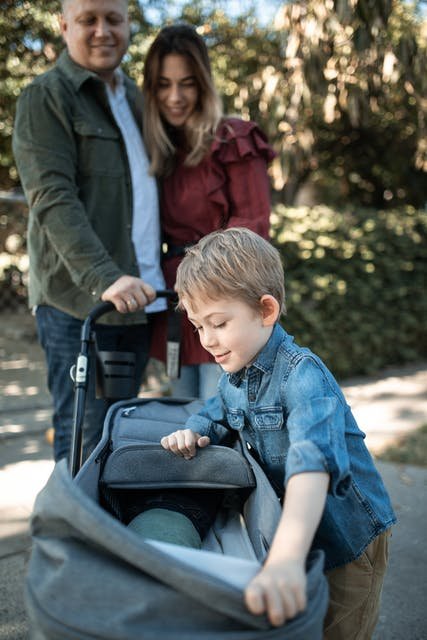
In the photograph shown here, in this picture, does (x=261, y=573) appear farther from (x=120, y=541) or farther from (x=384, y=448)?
(x=384, y=448)

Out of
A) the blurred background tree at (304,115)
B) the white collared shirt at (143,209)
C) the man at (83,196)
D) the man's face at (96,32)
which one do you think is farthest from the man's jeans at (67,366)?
the blurred background tree at (304,115)

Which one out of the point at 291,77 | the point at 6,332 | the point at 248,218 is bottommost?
the point at 6,332

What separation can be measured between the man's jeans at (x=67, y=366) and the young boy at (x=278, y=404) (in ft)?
2.65

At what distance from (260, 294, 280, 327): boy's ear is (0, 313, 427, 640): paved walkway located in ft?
4.47

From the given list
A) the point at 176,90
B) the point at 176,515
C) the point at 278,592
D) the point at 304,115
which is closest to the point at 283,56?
the point at 304,115

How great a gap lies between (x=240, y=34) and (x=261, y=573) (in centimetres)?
775

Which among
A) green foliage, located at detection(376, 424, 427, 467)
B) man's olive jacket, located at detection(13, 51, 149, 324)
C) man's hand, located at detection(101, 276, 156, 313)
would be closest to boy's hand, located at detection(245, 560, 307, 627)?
man's hand, located at detection(101, 276, 156, 313)

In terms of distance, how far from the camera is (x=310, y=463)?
4.66 feet

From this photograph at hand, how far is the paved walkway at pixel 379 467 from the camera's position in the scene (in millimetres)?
2529

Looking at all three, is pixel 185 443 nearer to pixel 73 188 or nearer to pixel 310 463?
pixel 310 463

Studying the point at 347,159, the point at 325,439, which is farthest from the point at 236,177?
the point at 347,159

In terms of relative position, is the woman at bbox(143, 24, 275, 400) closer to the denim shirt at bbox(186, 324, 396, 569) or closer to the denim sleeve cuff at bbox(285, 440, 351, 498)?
the denim shirt at bbox(186, 324, 396, 569)

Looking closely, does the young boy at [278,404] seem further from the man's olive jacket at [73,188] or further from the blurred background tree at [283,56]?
the blurred background tree at [283,56]

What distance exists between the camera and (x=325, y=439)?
148cm
